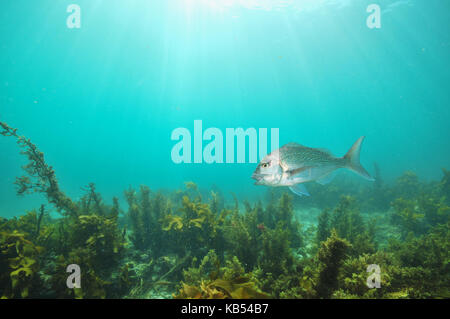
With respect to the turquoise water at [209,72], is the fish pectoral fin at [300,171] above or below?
below

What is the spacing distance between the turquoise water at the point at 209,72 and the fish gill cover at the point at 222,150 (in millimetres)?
619

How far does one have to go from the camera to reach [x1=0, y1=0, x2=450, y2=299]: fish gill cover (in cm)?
329

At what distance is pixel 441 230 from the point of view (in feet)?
17.8

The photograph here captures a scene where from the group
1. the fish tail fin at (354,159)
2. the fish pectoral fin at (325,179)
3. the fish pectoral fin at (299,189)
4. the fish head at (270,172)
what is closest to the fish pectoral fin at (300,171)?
the fish head at (270,172)

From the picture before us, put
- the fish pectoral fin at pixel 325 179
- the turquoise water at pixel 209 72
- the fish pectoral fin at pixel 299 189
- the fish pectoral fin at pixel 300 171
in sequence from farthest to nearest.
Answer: the turquoise water at pixel 209 72 < the fish pectoral fin at pixel 325 179 < the fish pectoral fin at pixel 299 189 < the fish pectoral fin at pixel 300 171

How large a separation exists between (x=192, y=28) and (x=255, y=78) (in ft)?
99.1

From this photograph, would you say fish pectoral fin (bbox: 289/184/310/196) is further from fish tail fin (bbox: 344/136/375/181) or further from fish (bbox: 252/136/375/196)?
fish tail fin (bbox: 344/136/375/181)

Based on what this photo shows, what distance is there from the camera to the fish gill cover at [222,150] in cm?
329

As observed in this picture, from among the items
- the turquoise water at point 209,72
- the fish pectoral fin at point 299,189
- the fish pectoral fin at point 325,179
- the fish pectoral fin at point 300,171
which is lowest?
the fish pectoral fin at point 299,189

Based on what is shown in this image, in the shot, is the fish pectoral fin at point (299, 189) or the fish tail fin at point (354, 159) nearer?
the fish pectoral fin at point (299, 189)

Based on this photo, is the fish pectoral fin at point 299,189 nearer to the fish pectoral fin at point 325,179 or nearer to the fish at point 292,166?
the fish at point 292,166

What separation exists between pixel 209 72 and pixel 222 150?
34410 mm

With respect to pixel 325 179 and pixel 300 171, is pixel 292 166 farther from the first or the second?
pixel 325 179

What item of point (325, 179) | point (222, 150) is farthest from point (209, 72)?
point (325, 179)
